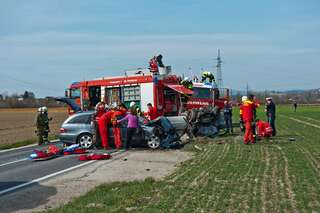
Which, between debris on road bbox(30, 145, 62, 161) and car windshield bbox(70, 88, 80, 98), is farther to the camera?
car windshield bbox(70, 88, 80, 98)

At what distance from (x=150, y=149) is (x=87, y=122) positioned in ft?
8.88

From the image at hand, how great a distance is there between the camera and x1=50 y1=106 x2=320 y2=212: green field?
7.20m

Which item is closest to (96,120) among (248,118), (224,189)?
(248,118)

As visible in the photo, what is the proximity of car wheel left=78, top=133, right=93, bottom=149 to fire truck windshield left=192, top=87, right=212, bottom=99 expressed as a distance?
851 centimetres

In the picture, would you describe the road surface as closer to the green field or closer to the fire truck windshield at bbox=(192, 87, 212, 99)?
the green field

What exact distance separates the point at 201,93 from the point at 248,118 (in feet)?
28.4

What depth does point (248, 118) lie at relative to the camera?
16781 mm

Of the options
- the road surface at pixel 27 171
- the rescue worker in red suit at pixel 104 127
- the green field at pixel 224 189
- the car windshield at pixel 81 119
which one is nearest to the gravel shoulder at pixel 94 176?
the road surface at pixel 27 171

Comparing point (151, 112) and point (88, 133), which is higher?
point (151, 112)

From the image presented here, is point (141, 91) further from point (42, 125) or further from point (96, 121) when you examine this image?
point (96, 121)

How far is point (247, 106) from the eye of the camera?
1709 centimetres

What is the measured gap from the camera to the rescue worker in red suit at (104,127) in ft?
55.3

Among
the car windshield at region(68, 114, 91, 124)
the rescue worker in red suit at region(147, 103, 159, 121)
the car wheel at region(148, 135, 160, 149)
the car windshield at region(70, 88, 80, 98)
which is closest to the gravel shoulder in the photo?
the car wheel at region(148, 135, 160, 149)

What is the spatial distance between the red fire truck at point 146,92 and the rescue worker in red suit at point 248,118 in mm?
5609
